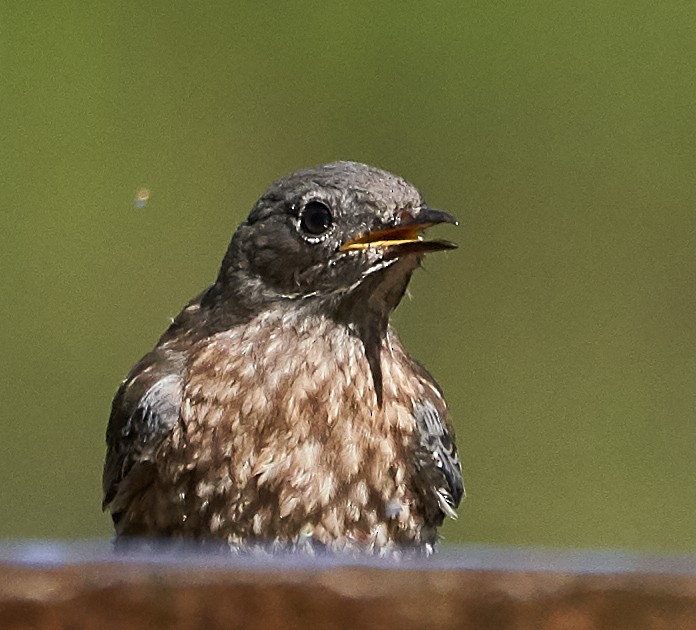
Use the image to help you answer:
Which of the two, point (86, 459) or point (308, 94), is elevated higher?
point (308, 94)

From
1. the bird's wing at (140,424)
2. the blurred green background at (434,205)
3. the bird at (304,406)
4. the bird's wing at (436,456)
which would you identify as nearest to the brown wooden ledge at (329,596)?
the bird at (304,406)

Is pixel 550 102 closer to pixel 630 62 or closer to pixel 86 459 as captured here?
pixel 630 62

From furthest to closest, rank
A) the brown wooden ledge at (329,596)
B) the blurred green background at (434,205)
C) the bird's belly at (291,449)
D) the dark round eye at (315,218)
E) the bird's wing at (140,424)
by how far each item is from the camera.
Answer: the blurred green background at (434,205) < the dark round eye at (315,218) < the bird's wing at (140,424) < the bird's belly at (291,449) < the brown wooden ledge at (329,596)

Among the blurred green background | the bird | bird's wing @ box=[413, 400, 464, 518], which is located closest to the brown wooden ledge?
the bird

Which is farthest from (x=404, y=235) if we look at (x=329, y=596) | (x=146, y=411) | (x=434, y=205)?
(x=329, y=596)

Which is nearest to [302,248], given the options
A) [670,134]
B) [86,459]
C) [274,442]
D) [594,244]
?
[274,442]

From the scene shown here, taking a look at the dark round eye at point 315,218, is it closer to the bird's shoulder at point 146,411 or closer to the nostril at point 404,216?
the nostril at point 404,216

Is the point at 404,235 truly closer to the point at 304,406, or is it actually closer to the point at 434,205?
the point at 304,406
